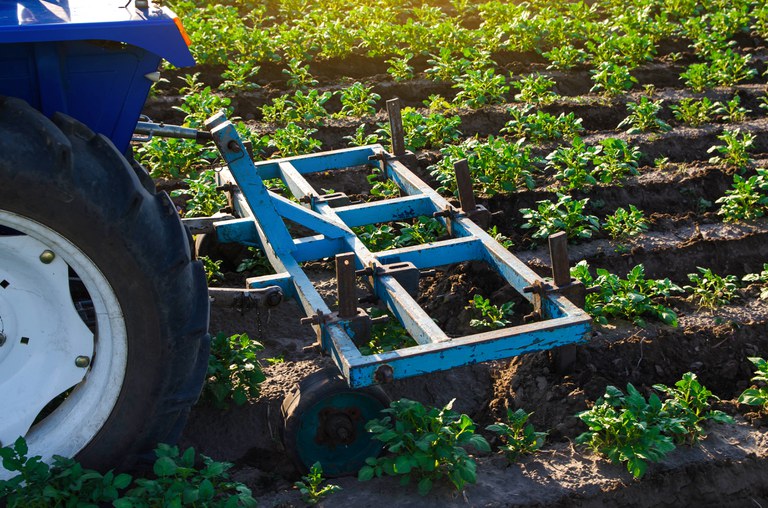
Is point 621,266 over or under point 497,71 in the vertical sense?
under

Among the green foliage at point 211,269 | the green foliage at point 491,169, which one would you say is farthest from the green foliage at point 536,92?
the green foliage at point 211,269

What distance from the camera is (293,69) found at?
722cm

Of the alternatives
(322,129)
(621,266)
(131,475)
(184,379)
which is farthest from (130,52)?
(322,129)

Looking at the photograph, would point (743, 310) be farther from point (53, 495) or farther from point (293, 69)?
point (293, 69)

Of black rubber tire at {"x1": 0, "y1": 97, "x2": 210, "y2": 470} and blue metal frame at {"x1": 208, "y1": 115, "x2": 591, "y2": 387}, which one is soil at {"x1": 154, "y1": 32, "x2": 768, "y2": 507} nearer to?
blue metal frame at {"x1": 208, "y1": 115, "x2": 591, "y2": 387}

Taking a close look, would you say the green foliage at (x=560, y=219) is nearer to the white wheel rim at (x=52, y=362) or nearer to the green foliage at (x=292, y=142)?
the green foliage at (x=292, y=142)

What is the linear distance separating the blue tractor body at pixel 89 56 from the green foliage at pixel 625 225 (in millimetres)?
2843

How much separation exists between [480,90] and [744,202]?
2.12 metres

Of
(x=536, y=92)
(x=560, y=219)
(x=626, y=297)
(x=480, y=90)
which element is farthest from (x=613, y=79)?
(x=626, y=297)

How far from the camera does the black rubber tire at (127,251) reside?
268cm

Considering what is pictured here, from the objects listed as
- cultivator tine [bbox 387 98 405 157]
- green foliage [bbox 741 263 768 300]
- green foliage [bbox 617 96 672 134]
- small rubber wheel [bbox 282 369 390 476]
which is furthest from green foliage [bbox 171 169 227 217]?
green foliage [bbox 617 96 672 134]

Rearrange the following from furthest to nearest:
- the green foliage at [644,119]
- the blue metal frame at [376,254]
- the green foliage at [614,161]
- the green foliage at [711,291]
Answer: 1. the green foliage at [644,119]
2. the green foliage at [614,161]
3. the green foliage at [711,291]
4. the blue metal frame at [376,254]

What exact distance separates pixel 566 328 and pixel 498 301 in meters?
1.10

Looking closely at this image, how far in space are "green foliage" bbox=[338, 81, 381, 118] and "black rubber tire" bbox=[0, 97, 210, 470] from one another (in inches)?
145
